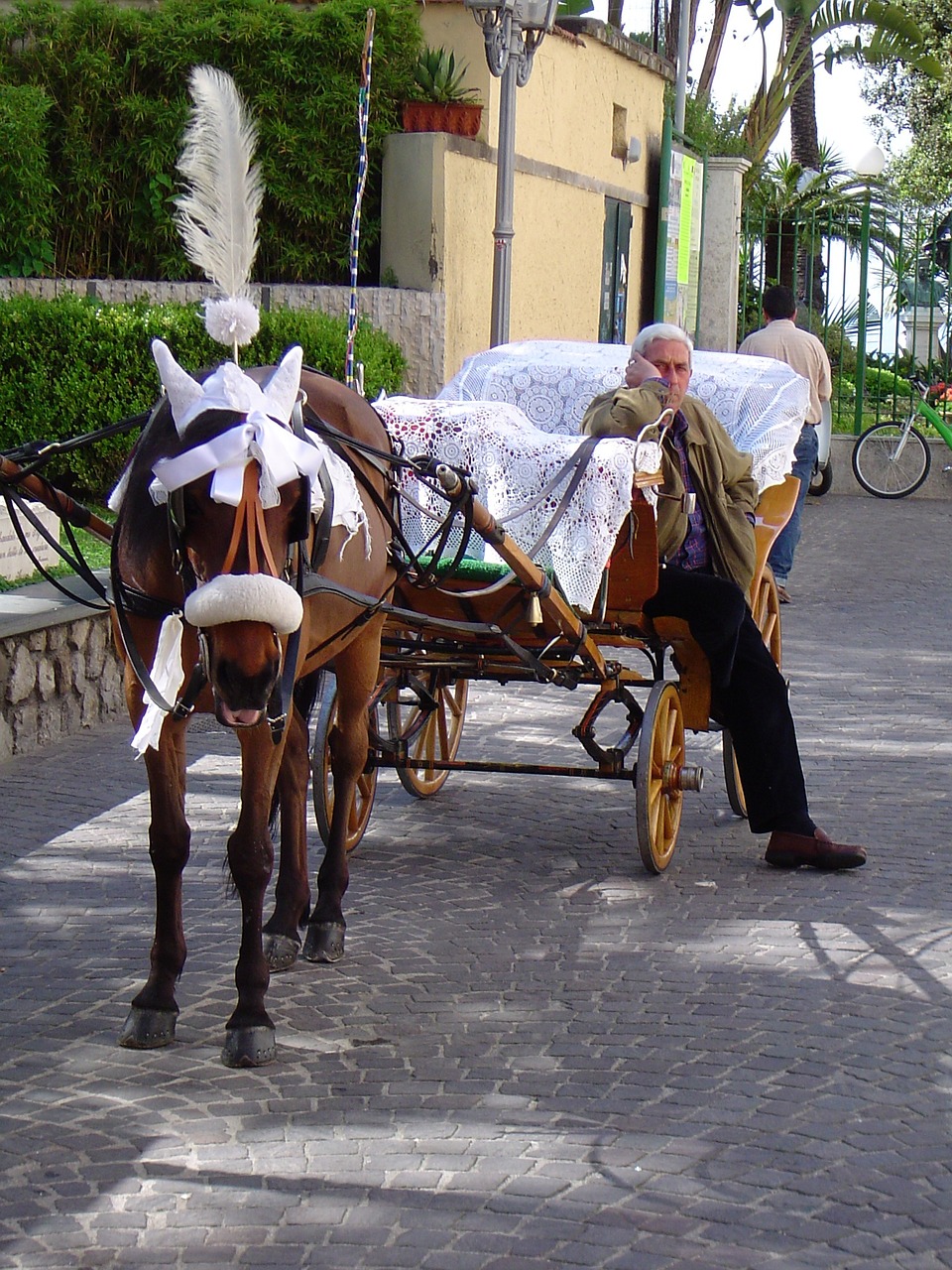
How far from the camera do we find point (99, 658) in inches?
351

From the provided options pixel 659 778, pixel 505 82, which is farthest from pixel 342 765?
pixel 505 82

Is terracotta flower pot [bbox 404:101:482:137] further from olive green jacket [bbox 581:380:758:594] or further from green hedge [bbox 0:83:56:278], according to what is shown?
olive green jacket [bbox 581:380:758:594]

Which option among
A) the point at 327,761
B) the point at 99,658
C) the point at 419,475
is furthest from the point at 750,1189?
the point at 99,658

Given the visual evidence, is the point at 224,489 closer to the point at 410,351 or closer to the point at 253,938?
the point at 253,938

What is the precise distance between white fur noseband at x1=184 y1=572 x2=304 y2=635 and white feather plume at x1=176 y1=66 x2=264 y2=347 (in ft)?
3.99

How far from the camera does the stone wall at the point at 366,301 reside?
1427 centimetres

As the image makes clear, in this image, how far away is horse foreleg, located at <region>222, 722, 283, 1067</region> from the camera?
456 cm

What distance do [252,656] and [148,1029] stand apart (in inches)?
48.2

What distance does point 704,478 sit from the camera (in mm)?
6566

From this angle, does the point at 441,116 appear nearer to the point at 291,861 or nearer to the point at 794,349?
the point at 794,349

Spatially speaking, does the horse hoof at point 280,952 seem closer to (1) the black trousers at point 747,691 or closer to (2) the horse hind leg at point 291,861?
(2) the horse hind leg at point 291,861

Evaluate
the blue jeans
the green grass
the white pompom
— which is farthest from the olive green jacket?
the blue jeans

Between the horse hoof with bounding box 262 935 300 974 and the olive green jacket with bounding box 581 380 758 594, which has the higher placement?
the olive green jacket with bounding box 581 380 758 594

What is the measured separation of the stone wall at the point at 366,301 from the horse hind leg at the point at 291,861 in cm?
901
